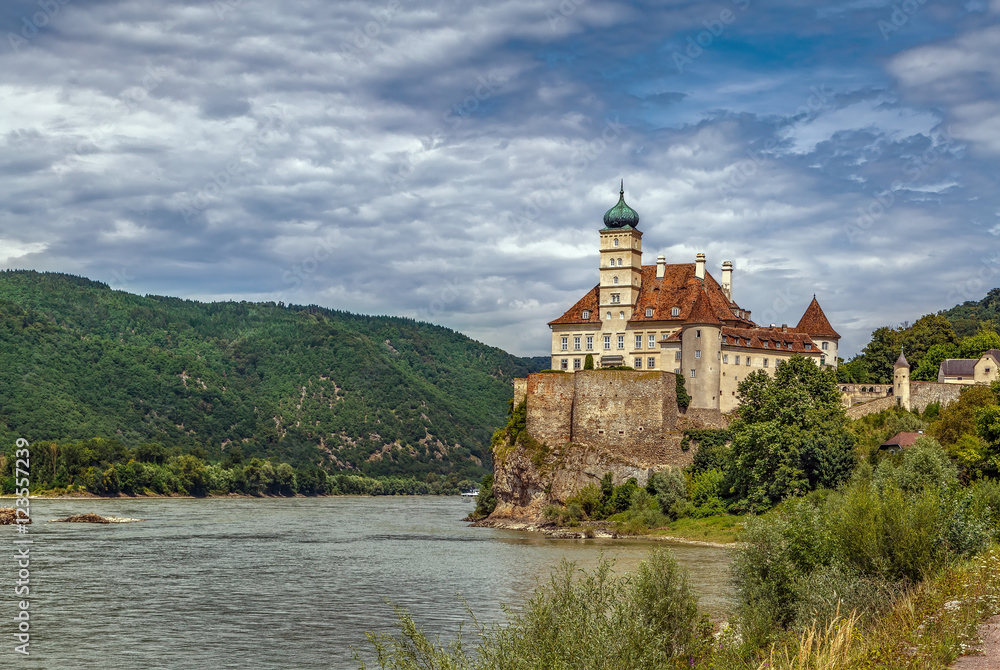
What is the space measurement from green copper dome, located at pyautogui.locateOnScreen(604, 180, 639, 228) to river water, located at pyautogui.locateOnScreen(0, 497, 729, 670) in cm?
2529

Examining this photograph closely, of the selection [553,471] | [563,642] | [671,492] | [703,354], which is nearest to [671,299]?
[703,354]

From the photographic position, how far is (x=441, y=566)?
51.4m

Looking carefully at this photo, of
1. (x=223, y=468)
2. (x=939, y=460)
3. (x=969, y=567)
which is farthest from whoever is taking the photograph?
(x=223, y=468)

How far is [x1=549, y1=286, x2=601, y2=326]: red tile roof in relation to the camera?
81.7 meters

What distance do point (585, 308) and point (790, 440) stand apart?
25270 millimetres

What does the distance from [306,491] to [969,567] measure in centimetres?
12606

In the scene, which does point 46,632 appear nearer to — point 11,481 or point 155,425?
point 11,481

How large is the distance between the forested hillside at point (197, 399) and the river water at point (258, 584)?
67.9 metres

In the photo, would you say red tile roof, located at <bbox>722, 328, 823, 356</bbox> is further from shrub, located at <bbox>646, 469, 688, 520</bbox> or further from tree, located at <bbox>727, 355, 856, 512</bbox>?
shrub, located at <bbox>646, 469, 688, 520</bbox>

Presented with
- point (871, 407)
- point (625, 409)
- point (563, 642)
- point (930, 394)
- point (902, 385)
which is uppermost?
point (902, 385)

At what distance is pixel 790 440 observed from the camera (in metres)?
61.0

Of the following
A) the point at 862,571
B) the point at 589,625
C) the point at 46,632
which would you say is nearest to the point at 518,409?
the point at 46,632

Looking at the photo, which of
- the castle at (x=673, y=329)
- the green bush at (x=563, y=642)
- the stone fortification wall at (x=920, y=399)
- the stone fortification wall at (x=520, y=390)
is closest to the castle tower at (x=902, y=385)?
the stone fortification wall at (x=920, y=399)

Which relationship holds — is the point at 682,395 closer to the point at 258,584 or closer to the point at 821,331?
the point at 821,331
